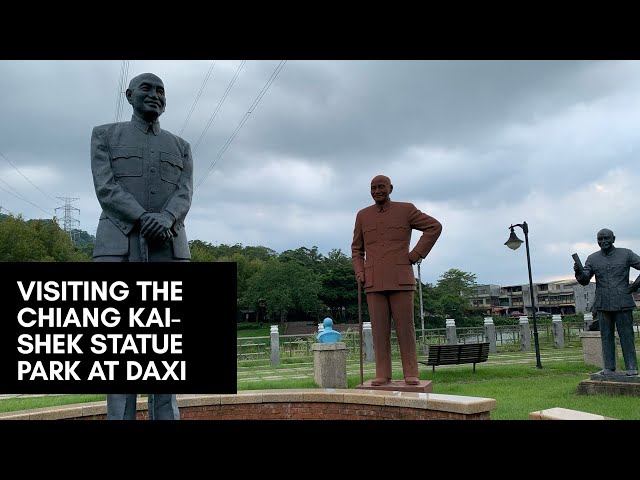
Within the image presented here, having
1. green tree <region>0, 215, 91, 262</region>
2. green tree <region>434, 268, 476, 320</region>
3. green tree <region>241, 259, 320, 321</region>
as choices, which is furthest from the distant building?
green tree <region>0, 215, 91, 262</region>

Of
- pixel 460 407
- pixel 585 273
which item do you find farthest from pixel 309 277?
pixel 460 407

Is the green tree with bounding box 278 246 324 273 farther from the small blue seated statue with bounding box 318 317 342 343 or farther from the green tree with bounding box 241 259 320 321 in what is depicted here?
the small blue seated statue with bounding box 318 317 342 343

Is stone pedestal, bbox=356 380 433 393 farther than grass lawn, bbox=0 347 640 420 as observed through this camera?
No

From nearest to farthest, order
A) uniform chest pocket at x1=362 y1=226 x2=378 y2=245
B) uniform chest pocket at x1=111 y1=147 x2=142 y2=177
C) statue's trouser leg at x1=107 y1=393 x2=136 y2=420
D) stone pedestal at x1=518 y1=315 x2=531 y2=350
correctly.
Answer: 1. statue's trouser leg at x1=107 y1=393 x2=136 y2=420
2. uniform chest pocket at x1=111 y1=147 x2=142 y2=177
3. uniform chest pocket at x1=362 y1=226 x2=378 y2=245
4. stone pedestal at x1=518 y1=315 x2=531 y2=350

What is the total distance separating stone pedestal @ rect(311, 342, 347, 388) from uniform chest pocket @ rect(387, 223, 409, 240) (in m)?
3.05

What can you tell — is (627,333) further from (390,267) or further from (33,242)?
(33,242)

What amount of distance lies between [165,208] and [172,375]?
1424 mm

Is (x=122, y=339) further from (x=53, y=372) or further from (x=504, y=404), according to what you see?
(x=504, y=404)

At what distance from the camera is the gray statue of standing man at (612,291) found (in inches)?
323

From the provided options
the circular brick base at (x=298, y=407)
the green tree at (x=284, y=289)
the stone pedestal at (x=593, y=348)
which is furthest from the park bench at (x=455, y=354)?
the green tree at (x=284, y=289)

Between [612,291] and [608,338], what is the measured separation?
2.84ft

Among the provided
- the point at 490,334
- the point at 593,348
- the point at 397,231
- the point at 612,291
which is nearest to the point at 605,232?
the point at 612,291

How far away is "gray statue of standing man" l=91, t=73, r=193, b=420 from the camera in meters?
4.21

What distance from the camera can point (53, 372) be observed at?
378 cm
